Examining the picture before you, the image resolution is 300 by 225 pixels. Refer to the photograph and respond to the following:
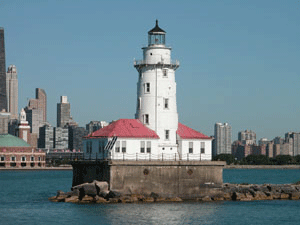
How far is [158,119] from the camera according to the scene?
73312mm

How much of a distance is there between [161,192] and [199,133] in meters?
8.99

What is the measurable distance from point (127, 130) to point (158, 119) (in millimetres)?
3685

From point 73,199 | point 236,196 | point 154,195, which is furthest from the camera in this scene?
point 236,196

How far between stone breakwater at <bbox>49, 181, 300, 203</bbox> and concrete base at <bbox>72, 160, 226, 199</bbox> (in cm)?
51

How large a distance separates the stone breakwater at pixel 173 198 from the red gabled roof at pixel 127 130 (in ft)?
16.7

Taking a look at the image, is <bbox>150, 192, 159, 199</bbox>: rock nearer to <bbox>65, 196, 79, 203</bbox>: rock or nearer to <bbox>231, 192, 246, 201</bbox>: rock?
<bbox>65, 196, 79, 203</bbox>: rock

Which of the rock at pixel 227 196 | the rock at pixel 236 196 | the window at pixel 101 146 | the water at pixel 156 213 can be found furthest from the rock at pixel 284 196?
the window at pixel 101 146

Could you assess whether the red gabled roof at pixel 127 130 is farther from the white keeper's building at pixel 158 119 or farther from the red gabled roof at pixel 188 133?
the red gabled roof at pixel 188 133

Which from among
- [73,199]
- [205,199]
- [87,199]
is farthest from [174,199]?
[73,199]

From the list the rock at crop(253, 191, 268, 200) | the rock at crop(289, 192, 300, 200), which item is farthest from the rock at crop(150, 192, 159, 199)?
the rock at crop(289, 192, 300, 200)

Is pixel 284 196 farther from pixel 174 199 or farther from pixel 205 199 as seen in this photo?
pixel 174 199

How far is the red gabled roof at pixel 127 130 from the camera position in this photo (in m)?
70.6

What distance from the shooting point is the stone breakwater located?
67000 mm

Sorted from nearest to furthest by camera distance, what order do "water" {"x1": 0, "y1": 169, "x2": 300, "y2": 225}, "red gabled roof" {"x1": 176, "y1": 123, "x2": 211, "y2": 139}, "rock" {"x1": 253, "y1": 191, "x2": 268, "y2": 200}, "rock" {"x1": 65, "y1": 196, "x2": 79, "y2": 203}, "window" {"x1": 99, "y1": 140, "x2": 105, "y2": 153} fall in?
1. "water" {"x1": 0, "y1": 169, "x2": 300, "y2": 225}
2. "rock" {"x1": 65, "y1": 196, "x2": 79, "y2": 203}
3. "window" {"x1": 99, "y1": 140, "x2": 105, "y2": 153}
4. "rock" {"x1": 253, "y1": 191, "x2": 268, "y2": 200}
5. "red gabled roof" {"x1": 176, "y1": 123, "x2": 211, "y2": 139}
